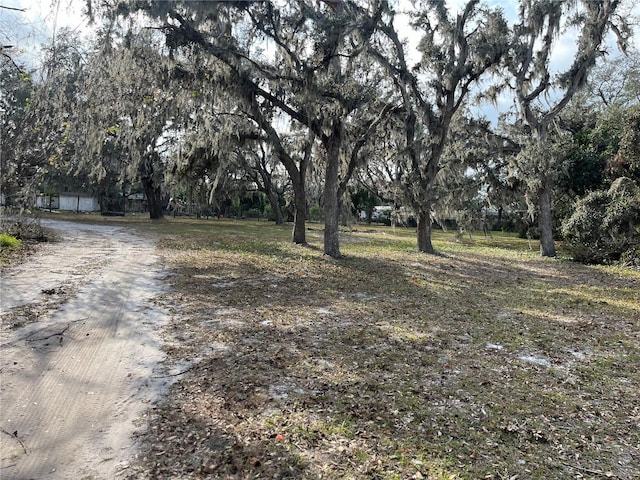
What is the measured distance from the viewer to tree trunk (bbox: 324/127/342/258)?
500 inches

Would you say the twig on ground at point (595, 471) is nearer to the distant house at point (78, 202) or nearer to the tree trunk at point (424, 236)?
the tree trunk at point (424, 236)

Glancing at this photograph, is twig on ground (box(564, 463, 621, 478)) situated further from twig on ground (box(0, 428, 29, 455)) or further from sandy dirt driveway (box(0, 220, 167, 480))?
twig on ground (box(0, 428, 29, 455))

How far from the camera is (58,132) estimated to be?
33.9ft

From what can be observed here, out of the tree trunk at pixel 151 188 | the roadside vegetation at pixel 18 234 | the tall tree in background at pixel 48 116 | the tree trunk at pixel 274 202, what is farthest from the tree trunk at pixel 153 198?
the tall tree in background at pixel 48 116

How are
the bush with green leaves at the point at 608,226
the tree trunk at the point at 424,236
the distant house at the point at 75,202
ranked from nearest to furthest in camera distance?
the bush with green leaves at the point at 608,226, the tree trunk at the point at 424,236, the distant house at the point at 75,202

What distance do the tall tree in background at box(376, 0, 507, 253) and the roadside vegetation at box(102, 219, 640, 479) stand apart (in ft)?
22.0

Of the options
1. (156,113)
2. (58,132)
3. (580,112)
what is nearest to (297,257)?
(156,113)

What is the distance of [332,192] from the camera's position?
13.1 m

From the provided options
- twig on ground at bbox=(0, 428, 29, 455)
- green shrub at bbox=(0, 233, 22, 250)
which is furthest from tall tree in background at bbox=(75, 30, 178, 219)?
twig on ground at bbox=(0, 428, 29, 455)

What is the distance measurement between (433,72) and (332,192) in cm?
505

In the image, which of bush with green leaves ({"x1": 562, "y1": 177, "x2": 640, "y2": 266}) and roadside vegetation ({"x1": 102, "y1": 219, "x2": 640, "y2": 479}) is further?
bush with green leaves ({"x1": 562, "y1": 177, "x2": 640, "y2": 266})

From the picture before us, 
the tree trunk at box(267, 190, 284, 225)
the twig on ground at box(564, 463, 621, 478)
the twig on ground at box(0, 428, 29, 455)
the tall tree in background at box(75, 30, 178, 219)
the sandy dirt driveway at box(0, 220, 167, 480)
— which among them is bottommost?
the twig on ground at box(0, 428, 29, 455)

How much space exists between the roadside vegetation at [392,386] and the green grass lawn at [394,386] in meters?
0.01

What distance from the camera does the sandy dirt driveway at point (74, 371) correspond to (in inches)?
109
